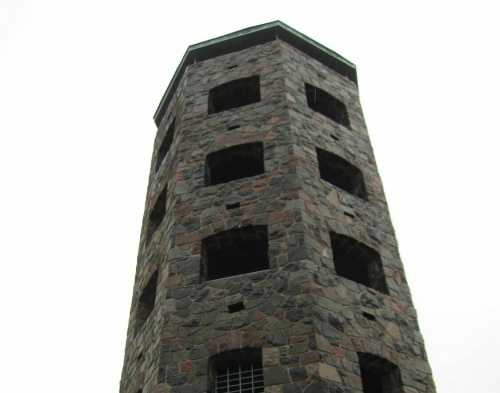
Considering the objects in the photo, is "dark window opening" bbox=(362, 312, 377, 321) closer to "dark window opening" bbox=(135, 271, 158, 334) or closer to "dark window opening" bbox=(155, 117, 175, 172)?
"dark window opening" bbox=(135, 271, 158, 334)

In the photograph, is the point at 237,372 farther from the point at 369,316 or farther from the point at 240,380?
the point at 369,316

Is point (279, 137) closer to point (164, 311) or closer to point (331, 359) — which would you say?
point (164, 311)

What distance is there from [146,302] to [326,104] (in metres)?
9.52

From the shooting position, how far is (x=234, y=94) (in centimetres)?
2252

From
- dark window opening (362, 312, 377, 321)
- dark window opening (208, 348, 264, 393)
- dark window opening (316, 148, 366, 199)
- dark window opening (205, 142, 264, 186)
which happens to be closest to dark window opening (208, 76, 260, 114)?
dark window opening (205, 142, 264, 186)

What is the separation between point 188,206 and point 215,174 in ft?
7.99

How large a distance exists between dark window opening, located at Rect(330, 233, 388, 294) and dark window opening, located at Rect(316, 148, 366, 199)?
256 cm

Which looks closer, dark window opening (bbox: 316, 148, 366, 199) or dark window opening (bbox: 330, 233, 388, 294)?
dark window opening (bbox: 330, 233, 388, 294)

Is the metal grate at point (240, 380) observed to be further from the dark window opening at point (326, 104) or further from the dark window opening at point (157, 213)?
the dark window opening at point (326, 104)

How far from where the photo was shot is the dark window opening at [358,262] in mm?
16703

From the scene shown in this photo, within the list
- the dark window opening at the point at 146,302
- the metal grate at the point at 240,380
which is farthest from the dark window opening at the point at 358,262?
the dark window opening at the point at 146,302

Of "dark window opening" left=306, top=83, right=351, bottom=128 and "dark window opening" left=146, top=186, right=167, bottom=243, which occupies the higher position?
"dark window opening" left=306, top=83, right=351, bottom=128

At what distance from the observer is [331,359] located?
13.2m

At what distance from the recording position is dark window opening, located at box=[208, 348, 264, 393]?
1351 centimetres
